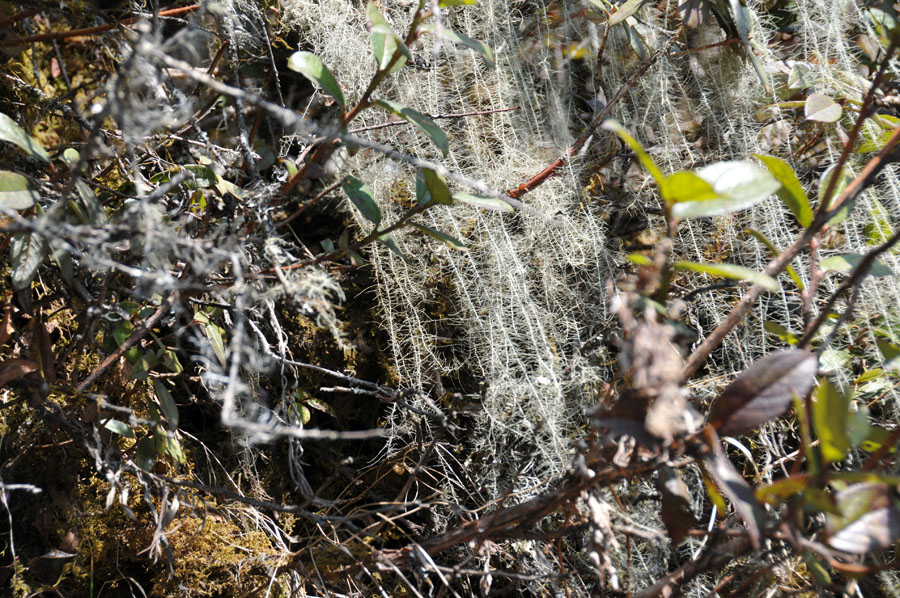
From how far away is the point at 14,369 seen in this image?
0.93m

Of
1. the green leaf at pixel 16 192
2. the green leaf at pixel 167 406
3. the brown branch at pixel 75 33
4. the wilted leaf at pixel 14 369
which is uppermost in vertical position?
the brown branch at pixel 75 33

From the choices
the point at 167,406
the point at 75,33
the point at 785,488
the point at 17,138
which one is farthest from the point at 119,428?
the point at 785,488

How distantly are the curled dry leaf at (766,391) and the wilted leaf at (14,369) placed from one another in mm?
923

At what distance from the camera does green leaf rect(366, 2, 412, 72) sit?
757 millimetres

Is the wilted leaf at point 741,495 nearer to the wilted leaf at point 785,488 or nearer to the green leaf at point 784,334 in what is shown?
the wilted leaf at point 785,488

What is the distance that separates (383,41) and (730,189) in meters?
0.47

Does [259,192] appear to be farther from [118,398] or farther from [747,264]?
[747,264]

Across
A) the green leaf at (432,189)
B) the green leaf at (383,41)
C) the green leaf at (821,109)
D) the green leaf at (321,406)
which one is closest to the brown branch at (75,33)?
the green leaf at (383,41)

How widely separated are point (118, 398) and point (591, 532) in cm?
84

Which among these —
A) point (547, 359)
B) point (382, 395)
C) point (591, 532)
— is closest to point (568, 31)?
point (547, 359)

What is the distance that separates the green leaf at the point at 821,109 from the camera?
3.64 ft

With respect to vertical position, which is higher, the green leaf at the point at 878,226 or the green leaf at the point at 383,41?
the green leaf at the point at 383,41

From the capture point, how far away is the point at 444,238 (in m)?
0.86

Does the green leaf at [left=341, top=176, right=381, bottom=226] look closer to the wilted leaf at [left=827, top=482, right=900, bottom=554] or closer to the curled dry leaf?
the curled dry leaf
